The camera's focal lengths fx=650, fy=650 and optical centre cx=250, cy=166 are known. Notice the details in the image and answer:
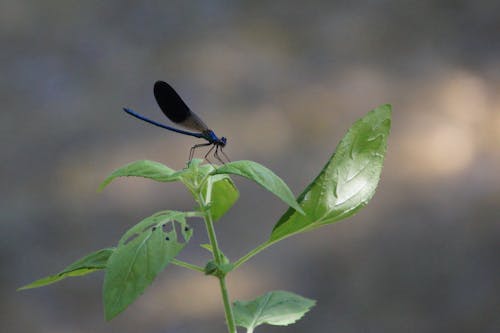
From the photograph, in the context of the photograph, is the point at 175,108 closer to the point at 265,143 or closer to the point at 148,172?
the point at 148,172

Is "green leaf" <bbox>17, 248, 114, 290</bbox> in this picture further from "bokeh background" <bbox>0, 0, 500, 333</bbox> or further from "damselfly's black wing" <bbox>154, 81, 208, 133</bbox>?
"bokeh background" <bbox>0, 0, 500, 333</bbox>

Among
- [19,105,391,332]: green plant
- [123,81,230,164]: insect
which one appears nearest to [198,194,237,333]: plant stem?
[19,105,391,332]: green plant

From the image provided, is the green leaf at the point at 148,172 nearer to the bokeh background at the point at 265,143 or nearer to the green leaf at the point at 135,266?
the green leaf at the point at 135,266

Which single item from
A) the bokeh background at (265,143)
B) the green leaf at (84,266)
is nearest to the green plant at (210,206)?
the green leaf at (84,266)

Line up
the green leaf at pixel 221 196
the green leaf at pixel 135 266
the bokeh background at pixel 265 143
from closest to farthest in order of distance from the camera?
the green leaf at pixel 135 266
the green leaf at pixel 221 196
the bokeh background at pixel 265 143

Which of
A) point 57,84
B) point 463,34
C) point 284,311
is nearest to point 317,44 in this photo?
point 463,34

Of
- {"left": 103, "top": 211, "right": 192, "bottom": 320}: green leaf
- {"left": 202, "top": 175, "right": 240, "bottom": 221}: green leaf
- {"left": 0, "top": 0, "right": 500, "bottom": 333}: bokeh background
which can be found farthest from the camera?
{"left": 0, "top": 0, "right": 500, "bottom": 333}: bokeh background
